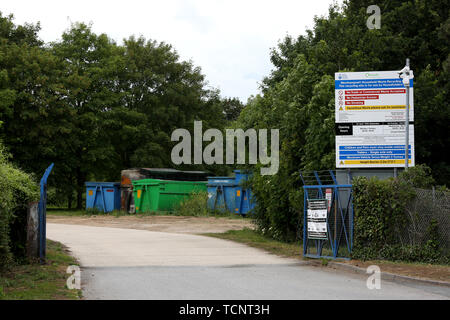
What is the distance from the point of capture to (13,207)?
11219 millimetres

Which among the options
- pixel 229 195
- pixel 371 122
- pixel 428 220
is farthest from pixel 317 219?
pixel 229 195

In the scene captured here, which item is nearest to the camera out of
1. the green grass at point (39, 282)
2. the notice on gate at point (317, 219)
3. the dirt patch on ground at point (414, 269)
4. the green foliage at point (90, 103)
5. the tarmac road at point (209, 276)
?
the green grass at point (39, 282)

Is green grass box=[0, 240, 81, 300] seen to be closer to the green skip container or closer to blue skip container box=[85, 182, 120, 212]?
the green skip container

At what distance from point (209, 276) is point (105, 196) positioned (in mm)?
25669

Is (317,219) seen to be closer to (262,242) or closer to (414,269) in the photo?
(414,269)

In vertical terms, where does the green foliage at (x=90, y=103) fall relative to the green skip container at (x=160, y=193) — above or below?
above

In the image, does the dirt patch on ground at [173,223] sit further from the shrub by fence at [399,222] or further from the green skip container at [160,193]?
the shrub by fence at [399,222]

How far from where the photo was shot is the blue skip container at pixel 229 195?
32156 millimetres

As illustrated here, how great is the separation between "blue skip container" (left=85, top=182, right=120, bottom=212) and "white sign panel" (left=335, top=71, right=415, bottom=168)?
21425 mm

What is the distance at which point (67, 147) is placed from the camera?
4278 centimetres

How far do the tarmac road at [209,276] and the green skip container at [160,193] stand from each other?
14851 millimetres

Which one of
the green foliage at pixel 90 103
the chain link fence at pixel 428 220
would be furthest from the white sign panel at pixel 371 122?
the green foliage at pixel 90 103
